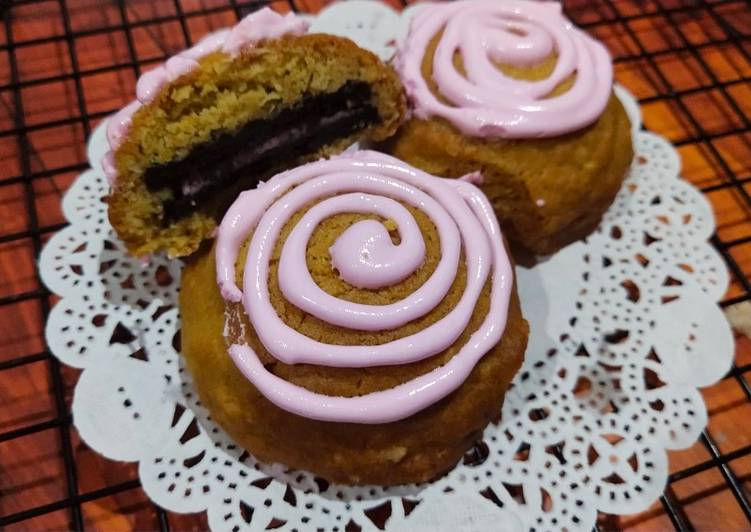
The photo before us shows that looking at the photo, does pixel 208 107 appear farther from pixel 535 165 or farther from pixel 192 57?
pixel 535 165

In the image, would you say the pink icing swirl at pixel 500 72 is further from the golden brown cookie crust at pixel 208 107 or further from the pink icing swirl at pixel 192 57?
the pink icing swirl at pixel 192 57

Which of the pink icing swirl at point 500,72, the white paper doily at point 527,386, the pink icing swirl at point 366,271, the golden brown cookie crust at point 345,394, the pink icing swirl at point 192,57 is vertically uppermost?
the pink icing swirl at point 192,57

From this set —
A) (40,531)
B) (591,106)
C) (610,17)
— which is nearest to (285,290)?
(40,531)

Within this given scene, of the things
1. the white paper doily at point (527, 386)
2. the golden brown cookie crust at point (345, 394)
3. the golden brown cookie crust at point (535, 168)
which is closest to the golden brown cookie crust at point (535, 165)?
the golden brown cookie crust at point (535, 168)

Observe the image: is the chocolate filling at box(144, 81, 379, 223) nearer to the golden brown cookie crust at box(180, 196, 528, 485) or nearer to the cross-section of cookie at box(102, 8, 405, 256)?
the cross-section of cookie at box(102, 8, 405, 256)

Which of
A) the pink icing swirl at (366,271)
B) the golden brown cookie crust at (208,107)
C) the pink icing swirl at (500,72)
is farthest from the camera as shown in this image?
the pink icing swirl at (500,72)

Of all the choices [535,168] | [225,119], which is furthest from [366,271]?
[535,168]

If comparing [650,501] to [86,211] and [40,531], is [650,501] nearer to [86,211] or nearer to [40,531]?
[40,531]

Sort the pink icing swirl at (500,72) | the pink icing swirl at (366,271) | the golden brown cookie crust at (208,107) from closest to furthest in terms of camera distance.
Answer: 1. the pink icing swirl at (366,271)
2. the golden brown cookie crust at (208,107)
3. the pink icing swirl at (500,72)
